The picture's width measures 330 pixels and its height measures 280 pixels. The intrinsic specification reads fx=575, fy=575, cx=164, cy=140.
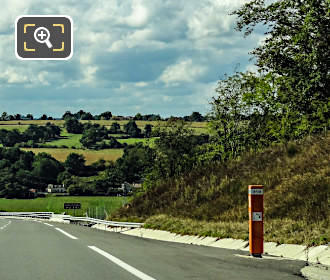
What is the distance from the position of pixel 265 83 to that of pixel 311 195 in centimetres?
3880

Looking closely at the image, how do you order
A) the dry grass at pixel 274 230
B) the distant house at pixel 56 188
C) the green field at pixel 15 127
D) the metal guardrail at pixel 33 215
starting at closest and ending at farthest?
the dry grass at pixel 274 230 → the metal guardrail at pixel 33 215 → the distant house at pixel 56 188 → the green field at pixel 15 127

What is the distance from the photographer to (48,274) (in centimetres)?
838

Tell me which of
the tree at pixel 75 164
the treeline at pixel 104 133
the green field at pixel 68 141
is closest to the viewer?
the tree at pixel 75 164

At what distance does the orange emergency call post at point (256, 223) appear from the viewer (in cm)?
1053

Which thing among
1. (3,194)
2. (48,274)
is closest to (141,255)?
(48,274)

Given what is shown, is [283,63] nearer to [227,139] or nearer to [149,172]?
[227,139]

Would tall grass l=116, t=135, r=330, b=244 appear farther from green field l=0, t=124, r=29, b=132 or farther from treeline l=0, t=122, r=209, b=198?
green field l=0, t=124, r=29, b=132

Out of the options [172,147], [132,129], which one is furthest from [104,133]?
[172,147]

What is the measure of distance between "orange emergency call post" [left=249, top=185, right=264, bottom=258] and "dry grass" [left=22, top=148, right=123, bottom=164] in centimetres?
12873

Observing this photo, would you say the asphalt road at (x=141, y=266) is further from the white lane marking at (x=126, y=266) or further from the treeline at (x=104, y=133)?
the treeline at (x=104, y=133)

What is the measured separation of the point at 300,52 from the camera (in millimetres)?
36344

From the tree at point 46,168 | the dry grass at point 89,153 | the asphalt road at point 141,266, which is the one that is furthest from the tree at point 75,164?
the asphalt road at point 141,266

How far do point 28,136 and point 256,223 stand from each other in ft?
551

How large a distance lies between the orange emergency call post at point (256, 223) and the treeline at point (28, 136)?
528 feet
